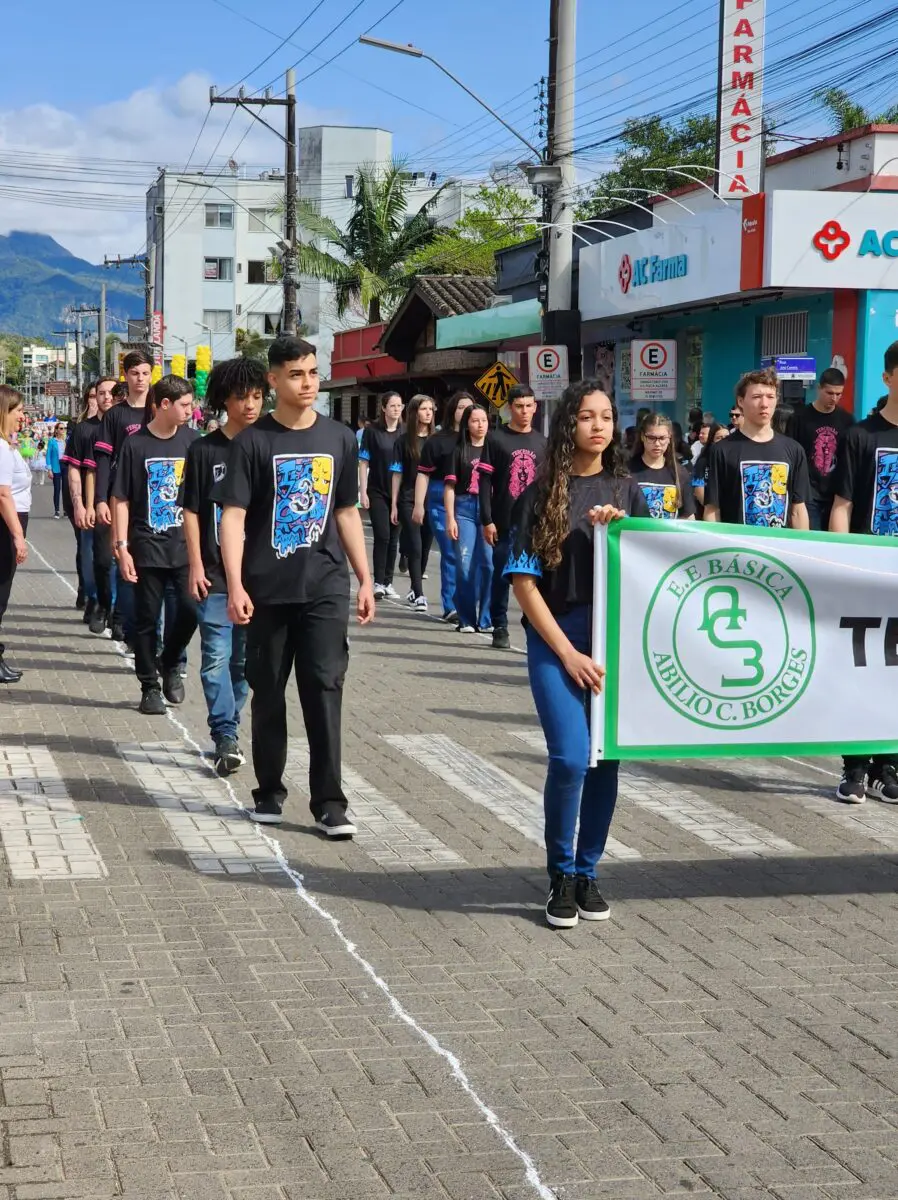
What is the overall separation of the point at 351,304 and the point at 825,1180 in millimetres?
55398

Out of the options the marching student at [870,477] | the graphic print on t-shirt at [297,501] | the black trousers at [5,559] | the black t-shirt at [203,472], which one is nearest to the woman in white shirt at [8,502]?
the black trousers at [5,559]

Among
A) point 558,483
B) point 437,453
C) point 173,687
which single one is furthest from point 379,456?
point 558,483

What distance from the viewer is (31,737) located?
980 centimetres

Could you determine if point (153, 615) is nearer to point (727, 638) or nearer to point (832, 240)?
point (727, 638)

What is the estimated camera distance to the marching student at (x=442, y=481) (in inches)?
618

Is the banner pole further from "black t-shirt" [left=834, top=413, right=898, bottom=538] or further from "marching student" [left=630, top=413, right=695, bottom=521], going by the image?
"marching student" [left=630, top=413, right=695, bottom=521]

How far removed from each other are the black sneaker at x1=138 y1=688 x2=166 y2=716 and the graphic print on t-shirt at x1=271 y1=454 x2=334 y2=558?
3.61 metres

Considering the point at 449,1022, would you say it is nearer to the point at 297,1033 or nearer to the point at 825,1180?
the point at 297,1033

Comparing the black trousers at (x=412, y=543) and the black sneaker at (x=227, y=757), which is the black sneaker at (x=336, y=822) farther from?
the black trousers at (x=412, y=543)

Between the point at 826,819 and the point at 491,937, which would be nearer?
the point at 491,937

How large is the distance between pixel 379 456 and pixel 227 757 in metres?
10.1

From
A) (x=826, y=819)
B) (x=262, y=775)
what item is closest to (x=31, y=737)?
(x=262, y=775)

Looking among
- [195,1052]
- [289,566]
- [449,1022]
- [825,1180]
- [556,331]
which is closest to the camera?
[825,1180]

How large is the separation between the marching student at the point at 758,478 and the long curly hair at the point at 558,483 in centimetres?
300
